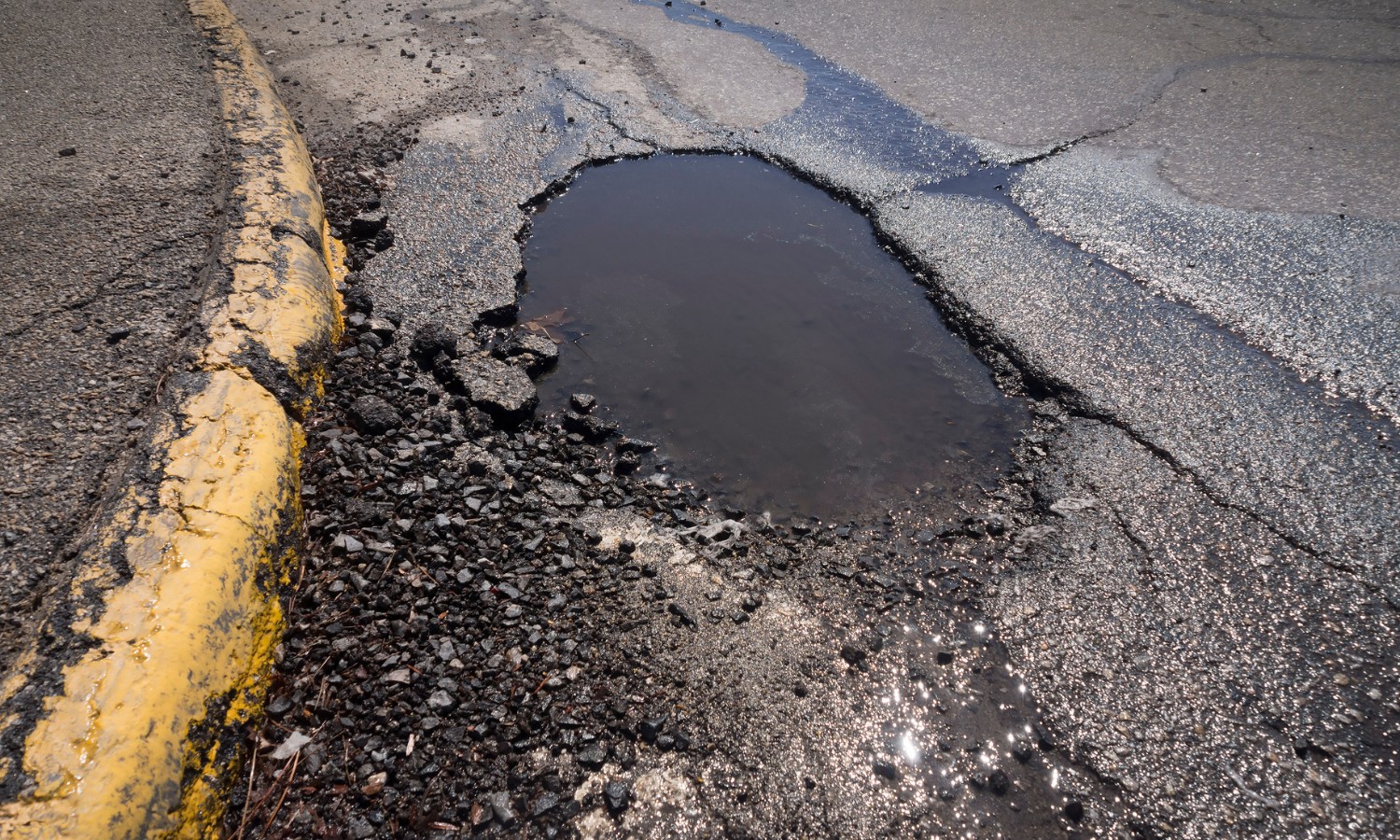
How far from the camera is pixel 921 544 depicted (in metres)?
2.51

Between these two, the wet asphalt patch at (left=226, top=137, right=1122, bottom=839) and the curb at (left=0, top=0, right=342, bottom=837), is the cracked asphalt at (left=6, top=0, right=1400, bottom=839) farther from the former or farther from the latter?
the curb at (left=0, top=0, right=342, bottom=837)

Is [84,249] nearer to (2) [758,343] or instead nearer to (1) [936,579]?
(2) [758,343]

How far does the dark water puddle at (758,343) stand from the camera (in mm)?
2848

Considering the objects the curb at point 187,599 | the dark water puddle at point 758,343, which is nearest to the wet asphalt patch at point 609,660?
the curb at point 187,599

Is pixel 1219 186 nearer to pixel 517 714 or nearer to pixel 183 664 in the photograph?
pixel 517 714

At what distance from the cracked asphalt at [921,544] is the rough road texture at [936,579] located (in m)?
0.01

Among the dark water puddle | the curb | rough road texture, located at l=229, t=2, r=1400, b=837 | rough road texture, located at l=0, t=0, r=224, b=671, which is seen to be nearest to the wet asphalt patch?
rough road texture, located at l=229, t=2, r=1400, b=837

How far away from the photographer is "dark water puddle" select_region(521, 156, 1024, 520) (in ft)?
9.34

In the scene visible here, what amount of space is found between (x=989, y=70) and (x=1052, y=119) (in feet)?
2.70

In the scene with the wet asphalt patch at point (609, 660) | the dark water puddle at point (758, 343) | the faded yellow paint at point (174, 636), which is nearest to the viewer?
the faded yellow paint at point (174, 636)

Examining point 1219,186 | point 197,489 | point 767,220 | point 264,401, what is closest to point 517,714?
point 197,489

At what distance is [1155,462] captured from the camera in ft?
8.71

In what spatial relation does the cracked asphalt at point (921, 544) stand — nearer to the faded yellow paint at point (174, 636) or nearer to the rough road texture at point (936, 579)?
the rough road texture at point (936, 579)

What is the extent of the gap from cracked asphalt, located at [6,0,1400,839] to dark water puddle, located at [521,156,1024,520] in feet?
0.45
